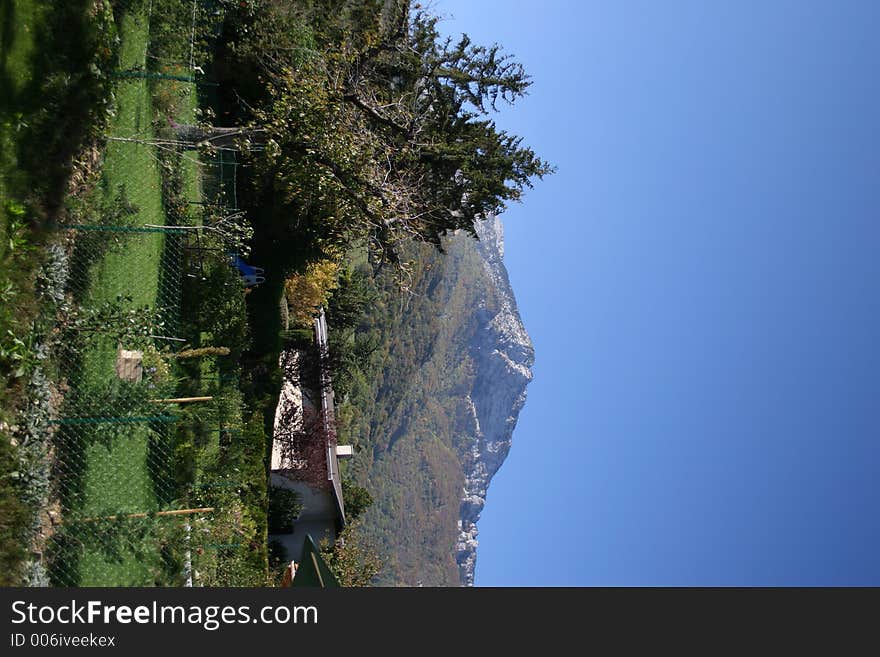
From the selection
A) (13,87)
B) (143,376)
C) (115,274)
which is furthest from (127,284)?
(13,87)

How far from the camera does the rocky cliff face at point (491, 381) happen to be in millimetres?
167125

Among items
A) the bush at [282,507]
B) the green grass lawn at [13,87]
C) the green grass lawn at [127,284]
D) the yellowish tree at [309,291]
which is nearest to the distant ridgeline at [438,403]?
the yellowish tree at [309,291]

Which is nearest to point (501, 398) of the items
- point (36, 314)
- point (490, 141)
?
point (490, 141)

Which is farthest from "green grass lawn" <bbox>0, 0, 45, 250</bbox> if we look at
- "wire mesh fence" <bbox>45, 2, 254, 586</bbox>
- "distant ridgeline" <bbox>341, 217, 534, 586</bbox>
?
"distant ridgeline" <bbox>341, 217, 534, 586</bbox>

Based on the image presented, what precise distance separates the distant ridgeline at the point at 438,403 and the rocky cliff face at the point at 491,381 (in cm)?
36

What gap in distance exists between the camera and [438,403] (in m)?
147

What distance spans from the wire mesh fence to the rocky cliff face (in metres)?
A: 143

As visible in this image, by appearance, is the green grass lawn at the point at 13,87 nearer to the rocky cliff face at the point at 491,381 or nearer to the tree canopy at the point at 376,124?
the tree canopy at the point at 376,124

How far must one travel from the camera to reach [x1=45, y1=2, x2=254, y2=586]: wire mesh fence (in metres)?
9.03

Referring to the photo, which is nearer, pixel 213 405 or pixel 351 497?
pixel 213 405

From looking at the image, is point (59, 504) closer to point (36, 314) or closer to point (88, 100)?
point (36, 314)

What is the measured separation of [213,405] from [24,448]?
212 inches
